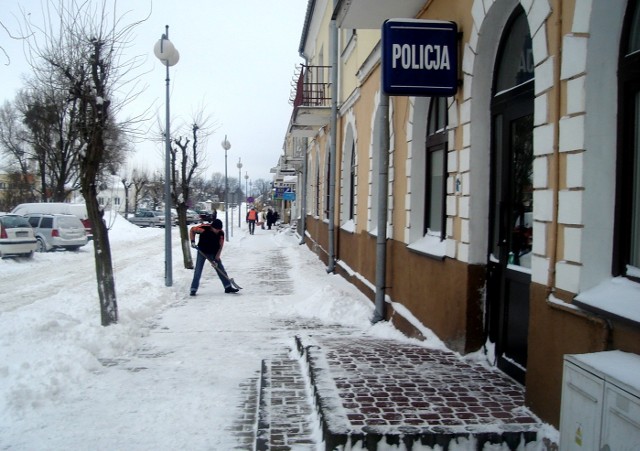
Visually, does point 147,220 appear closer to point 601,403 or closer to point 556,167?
point 556,167

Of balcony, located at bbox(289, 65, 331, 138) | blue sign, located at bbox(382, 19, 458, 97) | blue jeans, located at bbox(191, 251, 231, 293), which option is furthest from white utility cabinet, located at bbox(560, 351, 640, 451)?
balcony, located at bbox(289, 65, 331, 138)

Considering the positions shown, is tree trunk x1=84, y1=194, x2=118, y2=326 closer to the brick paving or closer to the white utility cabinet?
the brick paving

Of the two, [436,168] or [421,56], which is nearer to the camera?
[421,56]

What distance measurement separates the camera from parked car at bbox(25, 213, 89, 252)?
20172mm

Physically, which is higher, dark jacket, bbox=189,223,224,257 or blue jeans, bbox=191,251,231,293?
dark jacket, bbox=189,223,224,257

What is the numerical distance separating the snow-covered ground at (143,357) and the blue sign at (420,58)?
2.64 m

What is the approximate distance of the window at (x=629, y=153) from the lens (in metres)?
2.99

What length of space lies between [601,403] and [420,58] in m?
4.03

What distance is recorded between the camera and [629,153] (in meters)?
3.03

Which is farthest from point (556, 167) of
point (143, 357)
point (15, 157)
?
point (15, 157)

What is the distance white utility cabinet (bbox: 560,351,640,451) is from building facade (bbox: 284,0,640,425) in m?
0.41

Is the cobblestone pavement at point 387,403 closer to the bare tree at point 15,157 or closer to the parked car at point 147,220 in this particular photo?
the bare tree at point 15,157

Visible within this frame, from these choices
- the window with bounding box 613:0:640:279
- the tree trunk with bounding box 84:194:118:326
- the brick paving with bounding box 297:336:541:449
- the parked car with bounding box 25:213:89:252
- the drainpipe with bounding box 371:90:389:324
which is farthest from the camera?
the parked car with bounding box 25:213:89:252

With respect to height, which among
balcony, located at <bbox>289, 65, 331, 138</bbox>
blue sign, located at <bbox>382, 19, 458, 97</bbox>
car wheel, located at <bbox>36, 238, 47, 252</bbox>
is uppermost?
balcony, located at <bbox>289, 65, 331, 138</bbox>
